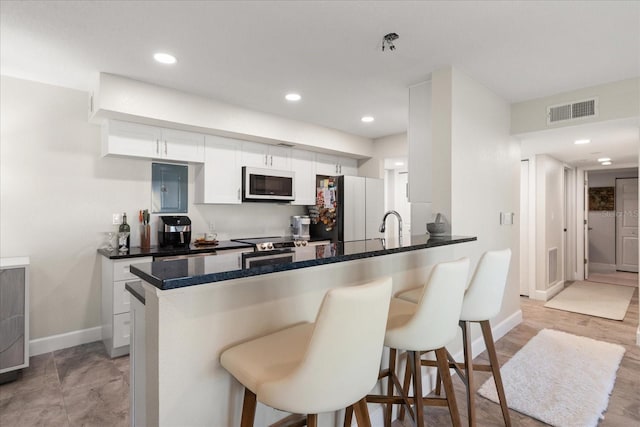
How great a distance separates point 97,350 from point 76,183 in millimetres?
1563

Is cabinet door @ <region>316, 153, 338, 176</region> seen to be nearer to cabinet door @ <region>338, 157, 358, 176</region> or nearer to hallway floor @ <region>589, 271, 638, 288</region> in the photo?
cabinet door @ <region>338, 157, 358, 176</region>

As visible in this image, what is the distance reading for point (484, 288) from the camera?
6.12 ft

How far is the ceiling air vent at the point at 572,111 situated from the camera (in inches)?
119

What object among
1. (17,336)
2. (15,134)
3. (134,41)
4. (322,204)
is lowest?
(17,336)

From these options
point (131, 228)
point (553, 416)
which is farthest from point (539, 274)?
point (131, 228)

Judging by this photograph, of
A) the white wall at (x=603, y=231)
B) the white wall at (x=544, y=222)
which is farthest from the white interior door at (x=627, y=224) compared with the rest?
the white wall at (x=544, y=222)

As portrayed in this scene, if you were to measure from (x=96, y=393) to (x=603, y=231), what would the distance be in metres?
9.10

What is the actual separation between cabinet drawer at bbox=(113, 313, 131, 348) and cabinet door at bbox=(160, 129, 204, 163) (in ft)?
5.07

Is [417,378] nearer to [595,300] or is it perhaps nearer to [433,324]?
[433,324]

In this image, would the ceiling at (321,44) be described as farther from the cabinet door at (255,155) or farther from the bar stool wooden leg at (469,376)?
the bar stool wooden leg at (469,376)

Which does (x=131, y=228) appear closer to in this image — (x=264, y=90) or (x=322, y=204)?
(x=264, y=90)

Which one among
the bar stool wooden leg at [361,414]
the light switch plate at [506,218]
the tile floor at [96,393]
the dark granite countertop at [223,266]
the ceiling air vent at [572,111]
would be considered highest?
the ceiling air vent at [572,111]

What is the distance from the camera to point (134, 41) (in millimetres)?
2229

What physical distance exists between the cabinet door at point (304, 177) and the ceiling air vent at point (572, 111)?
275 cm
